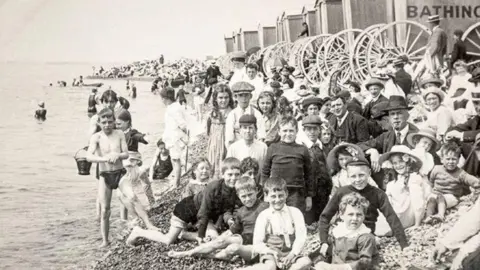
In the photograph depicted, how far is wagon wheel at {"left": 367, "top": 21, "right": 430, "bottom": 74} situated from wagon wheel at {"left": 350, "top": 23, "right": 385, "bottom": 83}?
0.07 m

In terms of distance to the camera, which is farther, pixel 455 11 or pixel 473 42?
pixel 473 42

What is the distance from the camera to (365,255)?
8.18 ft

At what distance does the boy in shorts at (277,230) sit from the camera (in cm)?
268

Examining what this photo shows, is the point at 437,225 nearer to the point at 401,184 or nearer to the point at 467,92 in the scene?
the point at 401,184

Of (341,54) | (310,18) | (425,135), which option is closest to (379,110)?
(425,135)

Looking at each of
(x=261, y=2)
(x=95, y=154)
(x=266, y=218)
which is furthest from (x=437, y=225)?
(x=261, y=2)

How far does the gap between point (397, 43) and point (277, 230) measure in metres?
3.03

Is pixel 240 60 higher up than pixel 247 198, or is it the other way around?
pixel 240 60

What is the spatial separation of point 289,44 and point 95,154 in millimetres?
6839

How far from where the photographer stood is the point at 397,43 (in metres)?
5.23

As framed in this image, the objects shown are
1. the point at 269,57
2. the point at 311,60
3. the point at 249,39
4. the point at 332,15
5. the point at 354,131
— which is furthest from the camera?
the point at 249,39


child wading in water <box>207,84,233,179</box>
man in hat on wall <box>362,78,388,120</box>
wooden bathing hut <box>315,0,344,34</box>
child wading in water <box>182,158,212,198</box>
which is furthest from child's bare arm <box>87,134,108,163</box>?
wooden bathing hut <box>315,0,344,34</box>

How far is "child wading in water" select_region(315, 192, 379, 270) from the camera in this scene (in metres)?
2.50

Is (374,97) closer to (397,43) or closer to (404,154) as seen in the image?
(404,154)
